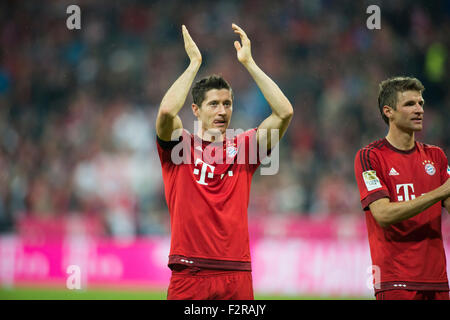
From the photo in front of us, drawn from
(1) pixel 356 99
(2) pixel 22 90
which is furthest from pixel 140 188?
(1) pixel 356 99

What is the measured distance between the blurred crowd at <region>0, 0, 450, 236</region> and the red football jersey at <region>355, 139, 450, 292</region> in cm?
675

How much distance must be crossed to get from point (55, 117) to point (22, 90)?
4.07 feet

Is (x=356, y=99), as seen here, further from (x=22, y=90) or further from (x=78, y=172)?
(x=22, y=90)

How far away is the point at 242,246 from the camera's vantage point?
4250 mm

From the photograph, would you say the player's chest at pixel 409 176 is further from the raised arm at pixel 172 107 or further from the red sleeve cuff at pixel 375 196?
the raised arm at pixel 172 107

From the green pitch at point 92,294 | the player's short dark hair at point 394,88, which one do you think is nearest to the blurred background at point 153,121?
the green pitch at point 92,294

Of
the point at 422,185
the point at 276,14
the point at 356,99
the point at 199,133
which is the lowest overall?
the point at 422,185

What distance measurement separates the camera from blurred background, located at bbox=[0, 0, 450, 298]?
1075cm

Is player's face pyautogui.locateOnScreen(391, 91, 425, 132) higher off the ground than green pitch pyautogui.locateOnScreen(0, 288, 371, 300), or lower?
higher

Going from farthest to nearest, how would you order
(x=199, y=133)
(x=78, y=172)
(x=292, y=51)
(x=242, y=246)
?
(x=292, y=51) → (x=78, y=172) → (x=199, y=133) → (x=242, y=246)

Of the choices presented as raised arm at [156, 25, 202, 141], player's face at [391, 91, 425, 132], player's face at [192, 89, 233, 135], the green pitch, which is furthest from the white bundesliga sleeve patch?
the green pitch

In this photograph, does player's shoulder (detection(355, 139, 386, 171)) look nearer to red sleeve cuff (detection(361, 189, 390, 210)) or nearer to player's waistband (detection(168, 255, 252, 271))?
red sleeve cuff (detection(361, 189, 390, 210))

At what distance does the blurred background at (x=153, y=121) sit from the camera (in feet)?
35.3

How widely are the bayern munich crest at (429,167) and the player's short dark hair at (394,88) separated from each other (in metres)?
0.45
